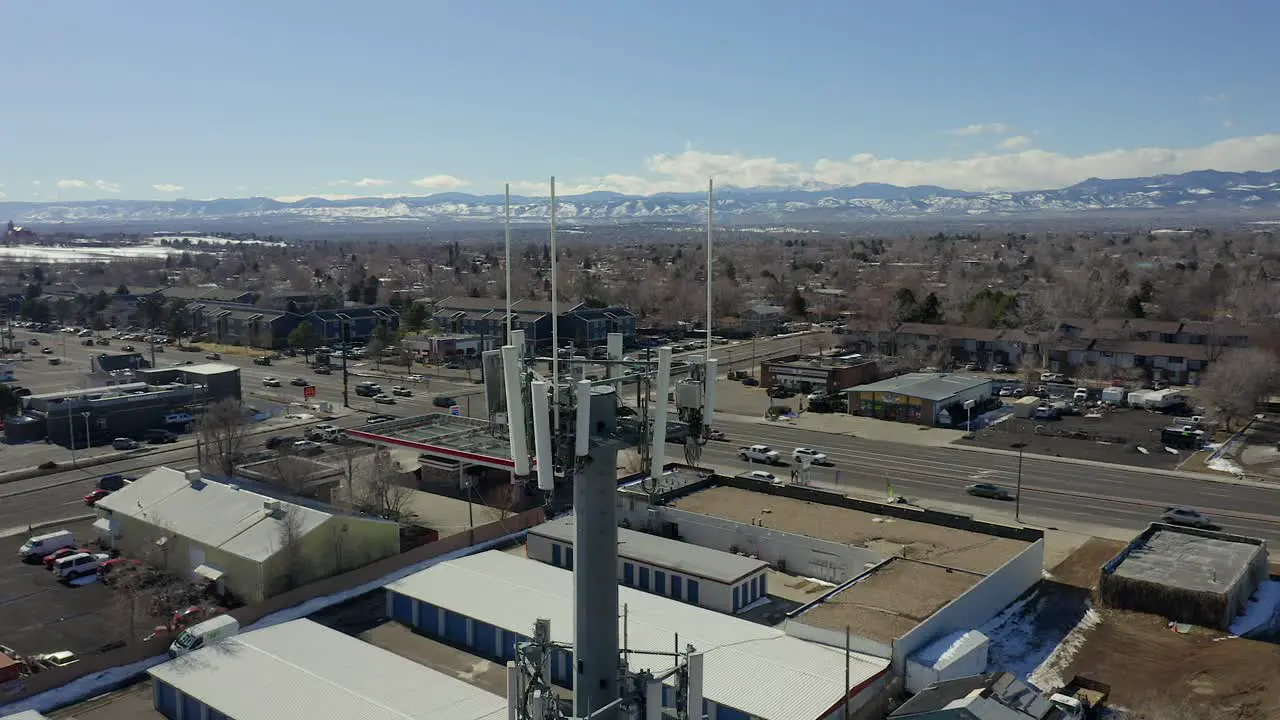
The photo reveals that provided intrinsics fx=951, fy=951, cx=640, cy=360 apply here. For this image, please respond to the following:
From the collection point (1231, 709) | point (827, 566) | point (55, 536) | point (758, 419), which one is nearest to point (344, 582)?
point (55, 536)

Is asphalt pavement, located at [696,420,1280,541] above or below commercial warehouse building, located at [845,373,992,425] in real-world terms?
below

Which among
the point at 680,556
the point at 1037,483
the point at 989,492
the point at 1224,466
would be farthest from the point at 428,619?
the point at 1224,466

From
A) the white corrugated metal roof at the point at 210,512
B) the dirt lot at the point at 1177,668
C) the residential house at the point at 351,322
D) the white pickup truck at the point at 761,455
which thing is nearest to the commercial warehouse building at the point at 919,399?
the white pickup truck at the point at 761,455

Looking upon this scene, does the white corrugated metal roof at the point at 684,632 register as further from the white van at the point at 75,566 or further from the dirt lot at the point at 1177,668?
the white van at the point at 75,566

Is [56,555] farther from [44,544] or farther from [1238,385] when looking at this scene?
[1238,385]

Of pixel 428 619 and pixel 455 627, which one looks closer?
pixel 455 627

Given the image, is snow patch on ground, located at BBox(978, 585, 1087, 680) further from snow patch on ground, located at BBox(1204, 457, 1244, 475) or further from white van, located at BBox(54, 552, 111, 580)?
white van, located at BBox(54, 552, 111, 580)

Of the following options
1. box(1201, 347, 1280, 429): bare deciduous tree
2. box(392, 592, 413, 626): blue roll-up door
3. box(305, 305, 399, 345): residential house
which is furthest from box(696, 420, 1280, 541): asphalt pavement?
box(305, 305, 399, 345): residential house
